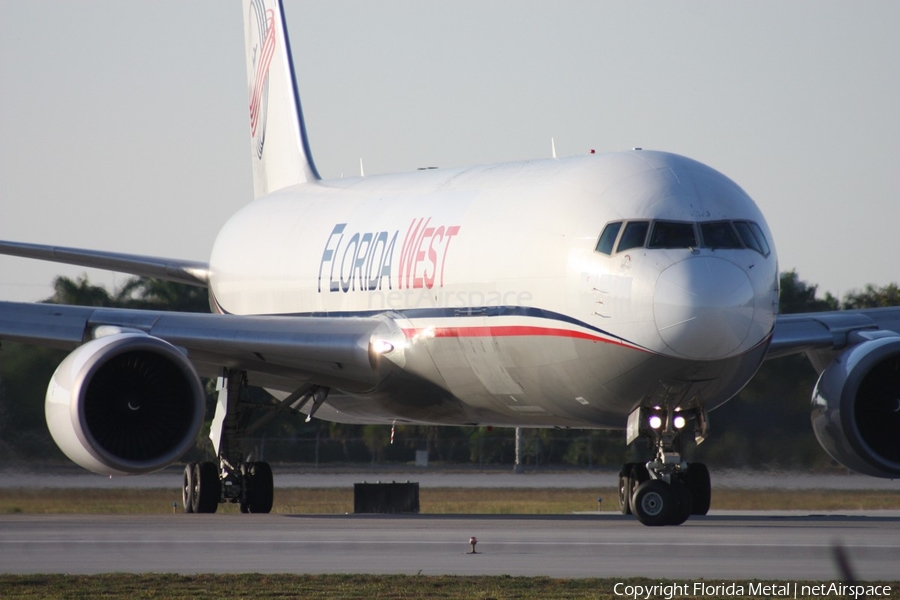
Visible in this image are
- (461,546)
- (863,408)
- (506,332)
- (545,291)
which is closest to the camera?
(461,546)

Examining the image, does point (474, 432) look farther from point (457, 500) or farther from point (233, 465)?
point (233, 465)

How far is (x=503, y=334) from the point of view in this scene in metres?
18.2

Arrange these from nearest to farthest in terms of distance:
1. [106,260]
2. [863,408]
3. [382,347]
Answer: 1. [863,408]
2. [382,347]
3. [106,260]

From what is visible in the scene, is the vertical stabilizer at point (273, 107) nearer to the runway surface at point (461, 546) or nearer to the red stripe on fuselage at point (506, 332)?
the red stripe on fuselage at point (506, 332)

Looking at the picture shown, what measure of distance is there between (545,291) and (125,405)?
16.0ft

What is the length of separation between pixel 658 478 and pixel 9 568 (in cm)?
674

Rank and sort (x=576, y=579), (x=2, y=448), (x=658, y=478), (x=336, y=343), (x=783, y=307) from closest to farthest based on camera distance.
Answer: (x=576, y=579) → (x=658, y=478) → (x=336, y=343) → (x=2, y=448) → (x=783, y=307)

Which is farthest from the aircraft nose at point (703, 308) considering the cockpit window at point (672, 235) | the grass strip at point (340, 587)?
the grass strip at point (340, 587)

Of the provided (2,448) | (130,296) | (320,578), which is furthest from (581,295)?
(130,296)

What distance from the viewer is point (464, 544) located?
48.2ft

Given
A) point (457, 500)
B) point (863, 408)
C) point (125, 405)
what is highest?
point (125, 405)

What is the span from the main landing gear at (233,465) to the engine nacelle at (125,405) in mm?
3105

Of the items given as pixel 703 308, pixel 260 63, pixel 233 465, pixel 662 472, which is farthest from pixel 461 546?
pixel 260 63

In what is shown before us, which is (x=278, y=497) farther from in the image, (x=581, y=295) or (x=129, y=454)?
(x=581, y=295)
